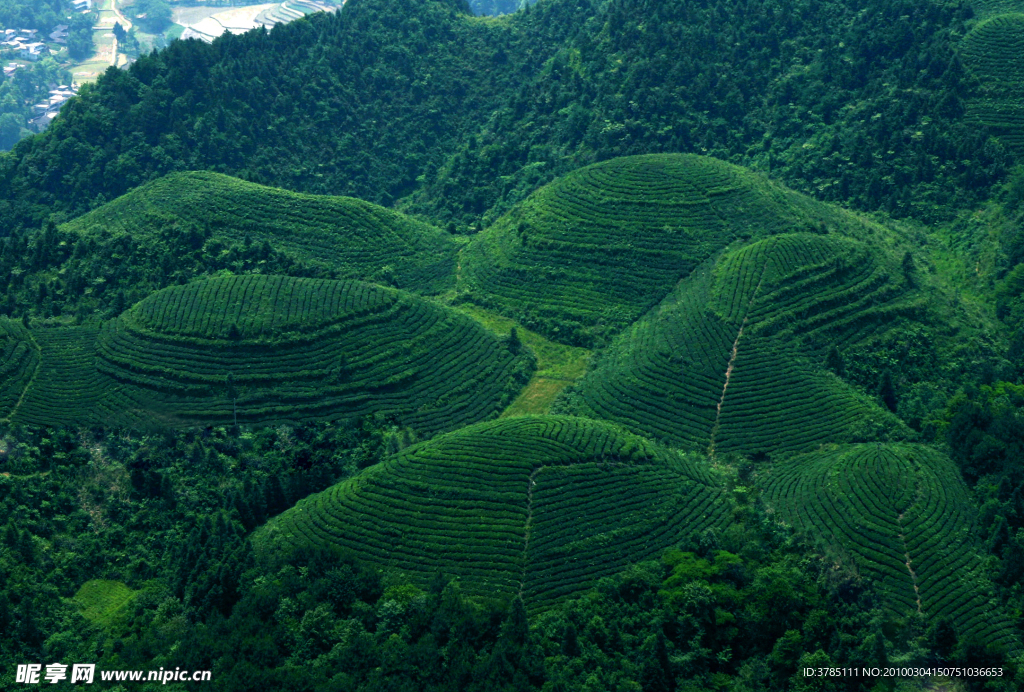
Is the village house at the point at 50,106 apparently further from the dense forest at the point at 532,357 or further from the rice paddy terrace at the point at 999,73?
the rice paddy terrace at the point at 999,73

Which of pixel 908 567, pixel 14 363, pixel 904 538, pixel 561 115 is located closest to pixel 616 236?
pixel 561 115

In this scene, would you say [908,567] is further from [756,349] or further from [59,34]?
[59,34]

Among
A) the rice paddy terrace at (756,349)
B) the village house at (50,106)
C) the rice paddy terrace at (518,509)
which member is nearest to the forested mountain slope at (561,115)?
the rice paddy terrace at (756,349)

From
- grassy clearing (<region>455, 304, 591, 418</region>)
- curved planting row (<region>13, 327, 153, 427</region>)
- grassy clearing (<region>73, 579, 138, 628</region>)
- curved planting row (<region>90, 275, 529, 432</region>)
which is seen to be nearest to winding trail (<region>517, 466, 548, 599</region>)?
grassy clearing (<region>455, 304, 591, 418</region>)

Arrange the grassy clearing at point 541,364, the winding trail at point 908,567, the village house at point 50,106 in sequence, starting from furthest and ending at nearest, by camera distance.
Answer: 1. the village house at point 50,106
2. the grassy clearing at point 541,364
3. the winding trail at point 908,567

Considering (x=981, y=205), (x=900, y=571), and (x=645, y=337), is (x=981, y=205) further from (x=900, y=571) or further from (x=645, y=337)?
(x=900, y=571)
